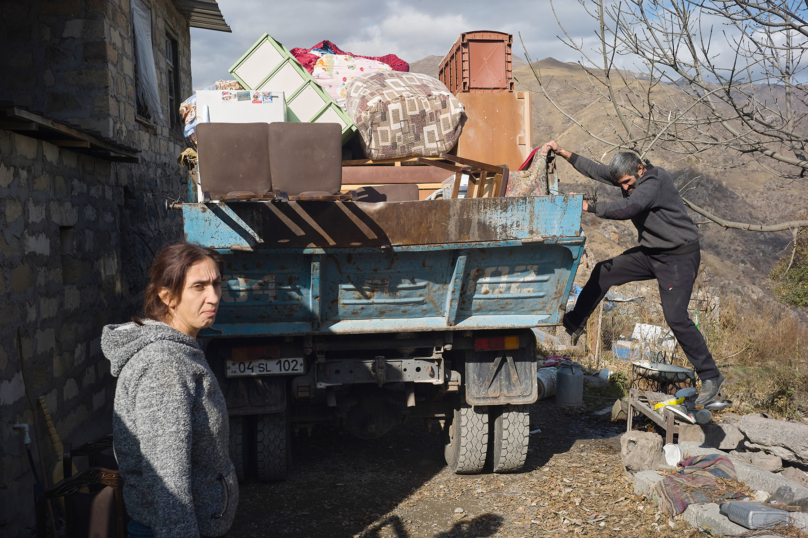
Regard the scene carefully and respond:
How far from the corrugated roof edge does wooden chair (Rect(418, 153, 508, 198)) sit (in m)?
6.43

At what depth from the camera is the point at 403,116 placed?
4984 millimetres

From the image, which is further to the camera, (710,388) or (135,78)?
(135,78)

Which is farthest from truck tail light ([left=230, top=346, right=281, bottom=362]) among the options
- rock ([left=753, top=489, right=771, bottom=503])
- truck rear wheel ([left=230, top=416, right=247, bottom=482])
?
rock ([left=753, top=489, right=771, bottom=503])

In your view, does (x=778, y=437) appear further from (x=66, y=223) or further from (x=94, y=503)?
(x=66, y=223)

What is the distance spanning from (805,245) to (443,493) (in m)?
7.62

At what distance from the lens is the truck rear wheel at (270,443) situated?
4145 mm

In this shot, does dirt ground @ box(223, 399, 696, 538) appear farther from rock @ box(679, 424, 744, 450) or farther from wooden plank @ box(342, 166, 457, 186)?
wooden plank @ box(342, 166, 457, 186)

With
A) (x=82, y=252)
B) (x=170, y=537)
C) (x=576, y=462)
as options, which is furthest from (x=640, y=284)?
(x=170, y=537)

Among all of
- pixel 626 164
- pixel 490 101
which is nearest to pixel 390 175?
pixel 490 101

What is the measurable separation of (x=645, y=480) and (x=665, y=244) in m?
1.58

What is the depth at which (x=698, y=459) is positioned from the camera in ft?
13.7

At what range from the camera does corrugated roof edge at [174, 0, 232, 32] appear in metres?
8.89

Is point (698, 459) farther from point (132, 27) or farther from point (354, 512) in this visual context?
point (132, 27)

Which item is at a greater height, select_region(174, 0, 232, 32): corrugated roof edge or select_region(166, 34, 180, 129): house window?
select_region(174, 0, 232, 32): corrugated roof edge
